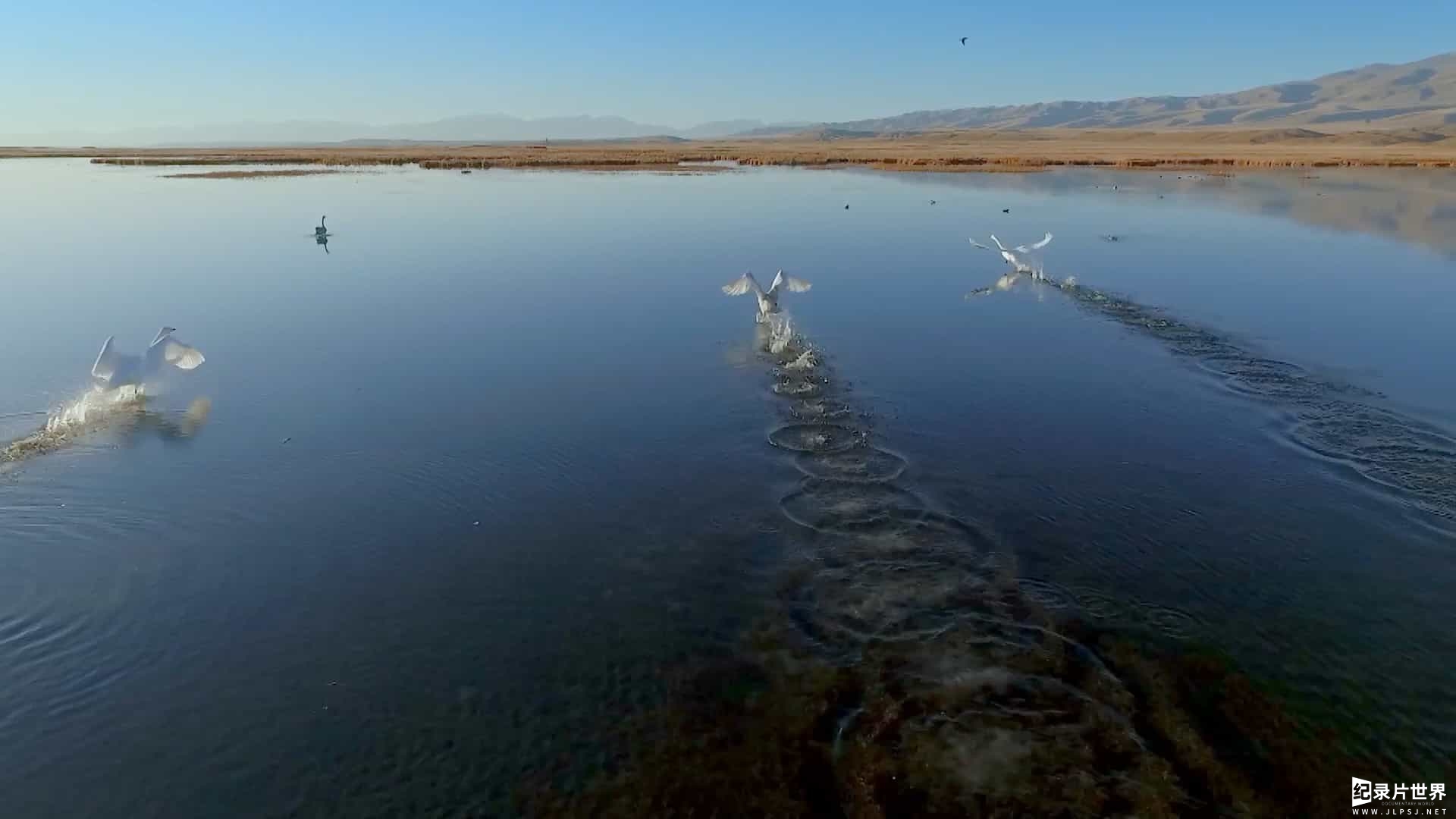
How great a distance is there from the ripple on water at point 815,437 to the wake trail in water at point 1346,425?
28.8 feet

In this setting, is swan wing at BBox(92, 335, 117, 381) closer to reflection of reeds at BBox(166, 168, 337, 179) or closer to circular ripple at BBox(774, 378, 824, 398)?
circular ripple at BBox(774, 378, 824, 398)

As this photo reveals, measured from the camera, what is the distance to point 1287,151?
385 ft

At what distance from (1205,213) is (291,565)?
174 ft

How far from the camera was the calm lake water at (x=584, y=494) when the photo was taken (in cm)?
909

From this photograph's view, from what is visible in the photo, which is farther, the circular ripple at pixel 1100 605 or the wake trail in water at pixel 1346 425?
the wake trail in water at pixel 1346 425

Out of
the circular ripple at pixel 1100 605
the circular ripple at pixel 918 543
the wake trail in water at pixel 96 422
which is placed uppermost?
the wake trail in water at pixel 96 422

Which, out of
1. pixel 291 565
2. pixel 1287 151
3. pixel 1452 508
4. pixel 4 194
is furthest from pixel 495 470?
pixel 1287 151

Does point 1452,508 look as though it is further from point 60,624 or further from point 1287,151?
point 1287,151

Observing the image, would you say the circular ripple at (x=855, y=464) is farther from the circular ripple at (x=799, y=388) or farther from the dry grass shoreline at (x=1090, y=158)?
the dry grass shoreline at (x=1090, y=158)

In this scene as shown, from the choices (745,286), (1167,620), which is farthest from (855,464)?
(745,286)

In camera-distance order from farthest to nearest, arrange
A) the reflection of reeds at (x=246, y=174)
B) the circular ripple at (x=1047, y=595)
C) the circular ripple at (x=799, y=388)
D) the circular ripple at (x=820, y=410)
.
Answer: the reflection of reeds at (x=246, y=174) → the circular ripple at (x=799, y=388) → the circular ripple at (x=820, y=410) → the circular ripple at (x=1047, y=595)

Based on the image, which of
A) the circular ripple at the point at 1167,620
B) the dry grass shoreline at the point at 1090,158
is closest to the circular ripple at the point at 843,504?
the circular ripple at the point at 1167,620

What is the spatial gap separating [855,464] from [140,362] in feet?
54.2

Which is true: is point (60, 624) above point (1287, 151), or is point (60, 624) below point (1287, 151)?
below
